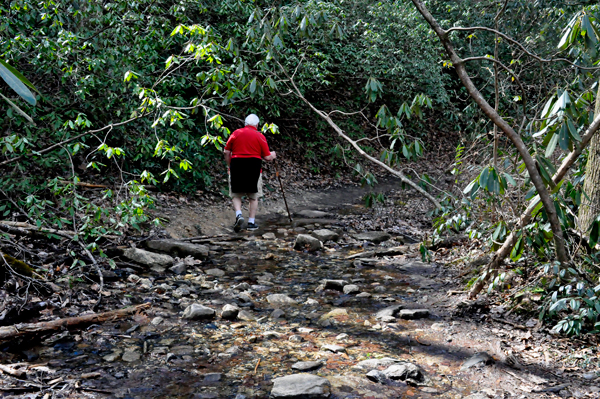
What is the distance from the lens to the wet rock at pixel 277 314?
4871 mm

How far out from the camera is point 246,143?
8.28m

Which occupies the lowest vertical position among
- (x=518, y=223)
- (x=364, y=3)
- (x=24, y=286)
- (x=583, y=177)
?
(x=24, y=286)

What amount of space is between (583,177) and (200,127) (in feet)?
25.5

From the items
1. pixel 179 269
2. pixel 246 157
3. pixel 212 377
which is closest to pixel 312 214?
pixel 246 157

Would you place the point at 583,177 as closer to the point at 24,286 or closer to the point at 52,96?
the point at 24,286

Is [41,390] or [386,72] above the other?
[386,72]

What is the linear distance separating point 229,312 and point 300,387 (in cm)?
159

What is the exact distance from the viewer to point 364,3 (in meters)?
15.0

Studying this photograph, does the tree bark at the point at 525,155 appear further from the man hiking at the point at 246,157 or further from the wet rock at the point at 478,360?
the man hiking at the point at 246,157

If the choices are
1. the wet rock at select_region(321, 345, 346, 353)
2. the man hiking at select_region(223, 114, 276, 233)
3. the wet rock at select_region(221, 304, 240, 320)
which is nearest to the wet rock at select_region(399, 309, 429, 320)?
the wet rock at select_region(321, 345, 346, 353)

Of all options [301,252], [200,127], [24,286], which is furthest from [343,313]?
[200,127]

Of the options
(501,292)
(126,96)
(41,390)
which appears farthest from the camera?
(126,96)

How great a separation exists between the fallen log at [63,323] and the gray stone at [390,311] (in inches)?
93.3

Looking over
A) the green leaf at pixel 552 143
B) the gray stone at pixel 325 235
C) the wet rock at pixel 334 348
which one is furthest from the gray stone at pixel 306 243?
the green leaf at pixel 552 143
